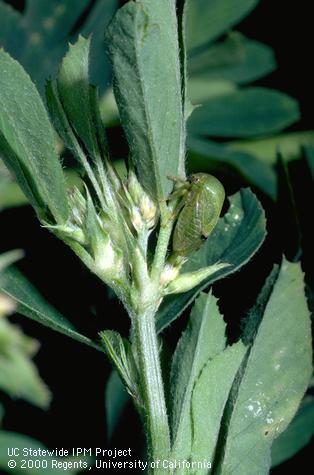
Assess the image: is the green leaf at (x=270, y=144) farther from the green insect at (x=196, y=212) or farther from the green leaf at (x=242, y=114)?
the green insect at (x=196, y=212)

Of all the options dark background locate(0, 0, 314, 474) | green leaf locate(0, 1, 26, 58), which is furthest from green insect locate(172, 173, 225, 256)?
green leaf locate(0, 1, 26, 58)

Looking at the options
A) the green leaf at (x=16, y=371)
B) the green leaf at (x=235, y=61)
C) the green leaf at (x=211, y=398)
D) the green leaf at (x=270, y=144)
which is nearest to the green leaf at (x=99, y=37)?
Answer: the green leaf at (x=235, y=61)

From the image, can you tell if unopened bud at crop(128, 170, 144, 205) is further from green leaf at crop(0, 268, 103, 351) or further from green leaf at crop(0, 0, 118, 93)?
green leaf at crop(0, 0, 118, 93)

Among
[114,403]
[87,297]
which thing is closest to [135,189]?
[87,297]

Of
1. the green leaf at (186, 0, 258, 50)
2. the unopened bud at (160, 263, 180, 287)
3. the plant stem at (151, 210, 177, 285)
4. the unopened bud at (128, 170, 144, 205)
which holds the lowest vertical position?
the green leaf at (186, 0, 258, 50)

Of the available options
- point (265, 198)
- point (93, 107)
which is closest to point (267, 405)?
point (93, 107)

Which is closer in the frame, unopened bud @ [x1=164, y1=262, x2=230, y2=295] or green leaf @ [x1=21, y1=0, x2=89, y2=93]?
unopened bud @ [x1=164, y1=262, x2=230, y2=295]
